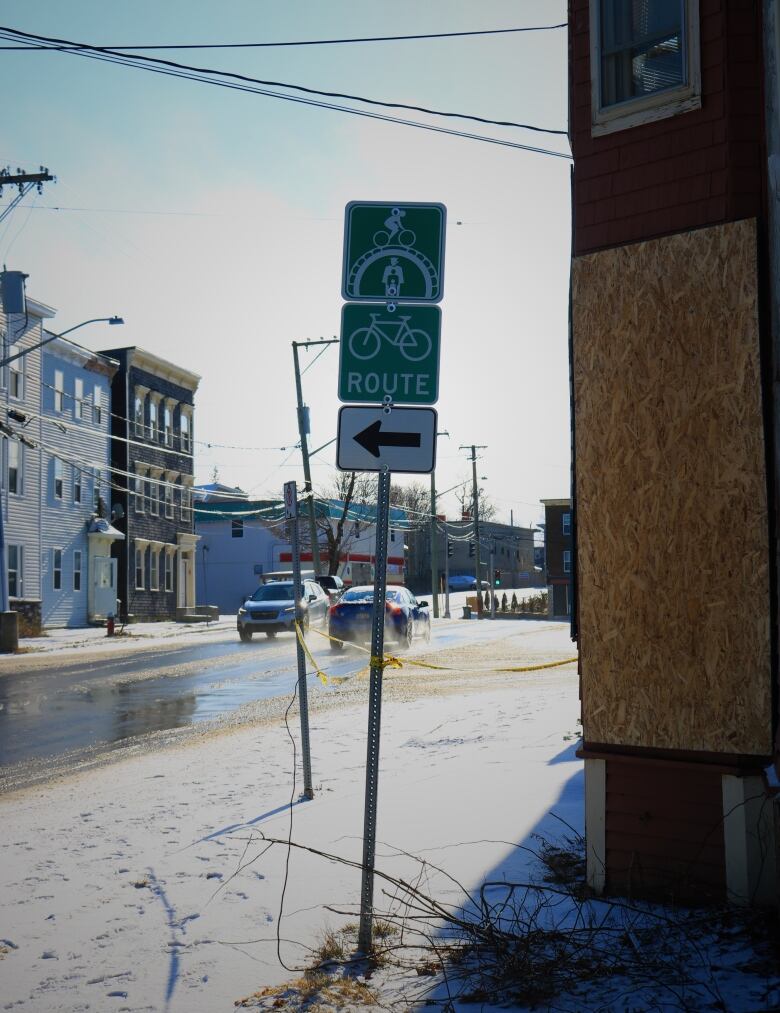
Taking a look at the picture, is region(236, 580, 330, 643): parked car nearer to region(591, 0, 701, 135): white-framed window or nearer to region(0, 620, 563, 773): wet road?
region(0, 620, 563, 773): wet road

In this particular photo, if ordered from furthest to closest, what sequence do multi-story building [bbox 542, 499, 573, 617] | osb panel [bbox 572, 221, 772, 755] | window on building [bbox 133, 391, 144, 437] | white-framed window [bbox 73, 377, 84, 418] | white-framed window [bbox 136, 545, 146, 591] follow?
1. multi-story building [bbox 542, 499, 573, 617]
2. white-framed window [bbox 136, 545, 146, 591]
3. window on building [bbox 133, 391, 144, 437]
4. white-framed window [bbox 73, 377, 84, 418]
5. osb panel [bbox 572, 221, 772, 755]

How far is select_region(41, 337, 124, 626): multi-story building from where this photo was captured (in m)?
40.3

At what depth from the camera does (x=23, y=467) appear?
38781 millimetres

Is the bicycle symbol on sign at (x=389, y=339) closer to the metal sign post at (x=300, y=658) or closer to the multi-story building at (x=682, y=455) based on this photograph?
the multi-story building at (x=682, y=455)

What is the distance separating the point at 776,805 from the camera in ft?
14.9

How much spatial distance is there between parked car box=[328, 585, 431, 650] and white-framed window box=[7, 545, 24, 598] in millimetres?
14920

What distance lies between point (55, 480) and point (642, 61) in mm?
37826

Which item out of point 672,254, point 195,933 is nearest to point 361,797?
point 195,933

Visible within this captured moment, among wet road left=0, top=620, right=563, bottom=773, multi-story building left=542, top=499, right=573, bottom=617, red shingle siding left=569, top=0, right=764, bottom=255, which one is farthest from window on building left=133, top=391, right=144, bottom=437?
red shingle siding left=569, top=0, right=764, bottom=255

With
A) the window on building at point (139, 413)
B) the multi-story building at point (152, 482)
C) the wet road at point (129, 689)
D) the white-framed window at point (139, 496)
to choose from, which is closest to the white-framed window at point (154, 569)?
the multi-story building at point (152, 482)

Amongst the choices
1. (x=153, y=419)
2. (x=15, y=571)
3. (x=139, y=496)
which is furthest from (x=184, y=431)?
(x=15, y=571)

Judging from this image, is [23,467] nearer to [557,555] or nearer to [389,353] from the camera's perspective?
[389,353]

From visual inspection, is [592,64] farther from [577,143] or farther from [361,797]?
[361,797]

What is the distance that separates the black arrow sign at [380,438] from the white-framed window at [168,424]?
46140 mm
